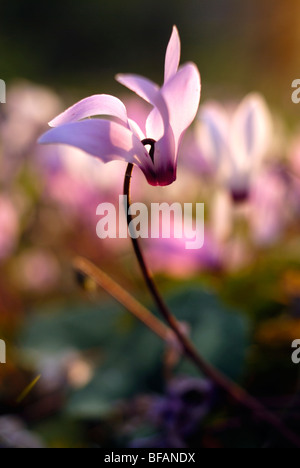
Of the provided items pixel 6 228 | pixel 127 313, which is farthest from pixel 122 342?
pixel 6 228

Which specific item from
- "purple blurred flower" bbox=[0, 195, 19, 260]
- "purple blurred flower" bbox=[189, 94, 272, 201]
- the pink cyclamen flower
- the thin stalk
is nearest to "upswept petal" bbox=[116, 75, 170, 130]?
the pink cyclamen flower

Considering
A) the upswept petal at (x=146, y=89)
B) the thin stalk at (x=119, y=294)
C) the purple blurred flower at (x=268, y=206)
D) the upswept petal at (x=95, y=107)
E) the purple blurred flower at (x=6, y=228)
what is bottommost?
the thin stalk at (x=119, y=294)

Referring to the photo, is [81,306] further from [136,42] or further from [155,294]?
[136,42]

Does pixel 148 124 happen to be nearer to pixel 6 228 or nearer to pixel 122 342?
pixel 122 342

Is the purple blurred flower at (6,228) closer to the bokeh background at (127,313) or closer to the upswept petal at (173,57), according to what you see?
the bokeh background at (127,313)

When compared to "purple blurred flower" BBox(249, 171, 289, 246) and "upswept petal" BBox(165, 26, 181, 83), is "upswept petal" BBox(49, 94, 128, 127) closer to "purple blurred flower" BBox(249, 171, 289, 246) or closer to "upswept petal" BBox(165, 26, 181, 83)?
"upswept petal" BBox(165, 26, 181, 83)

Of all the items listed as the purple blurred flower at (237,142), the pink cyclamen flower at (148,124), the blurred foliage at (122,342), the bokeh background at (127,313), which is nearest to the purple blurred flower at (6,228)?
the bokeh background at (127,313)
